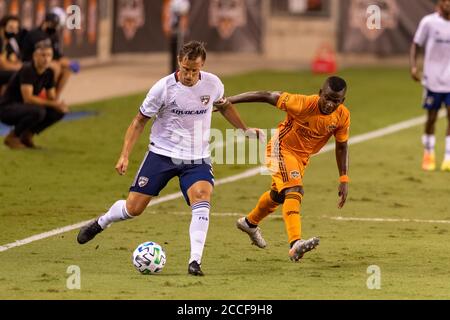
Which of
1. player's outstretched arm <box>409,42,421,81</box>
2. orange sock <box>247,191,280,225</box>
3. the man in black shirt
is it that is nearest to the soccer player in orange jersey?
orange sock <box>247,191,280,225</box>

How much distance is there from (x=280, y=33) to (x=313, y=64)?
156 inches

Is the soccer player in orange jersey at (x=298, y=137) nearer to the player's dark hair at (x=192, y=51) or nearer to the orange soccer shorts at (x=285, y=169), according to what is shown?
the orange soccer shorts at (x=285, y=169)

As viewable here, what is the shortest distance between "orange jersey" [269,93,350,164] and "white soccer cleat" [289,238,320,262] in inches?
48.5

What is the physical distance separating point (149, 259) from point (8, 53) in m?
11.3

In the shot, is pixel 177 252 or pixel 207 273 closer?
pixel 207 273

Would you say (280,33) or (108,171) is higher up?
(108,171)

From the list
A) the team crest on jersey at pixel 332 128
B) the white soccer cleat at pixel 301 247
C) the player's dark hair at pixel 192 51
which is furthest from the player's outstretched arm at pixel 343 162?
the player's dark hair at pixel 192 51

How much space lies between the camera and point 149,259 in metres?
11.1

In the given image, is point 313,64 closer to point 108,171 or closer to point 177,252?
point 108,171

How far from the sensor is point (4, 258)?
1199cm

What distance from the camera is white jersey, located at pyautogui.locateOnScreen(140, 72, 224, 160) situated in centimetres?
1159

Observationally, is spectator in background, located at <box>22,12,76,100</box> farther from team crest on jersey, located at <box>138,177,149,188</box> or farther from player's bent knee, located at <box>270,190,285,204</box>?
team crest on jersey, located at <box>138,177,149,188</box>
